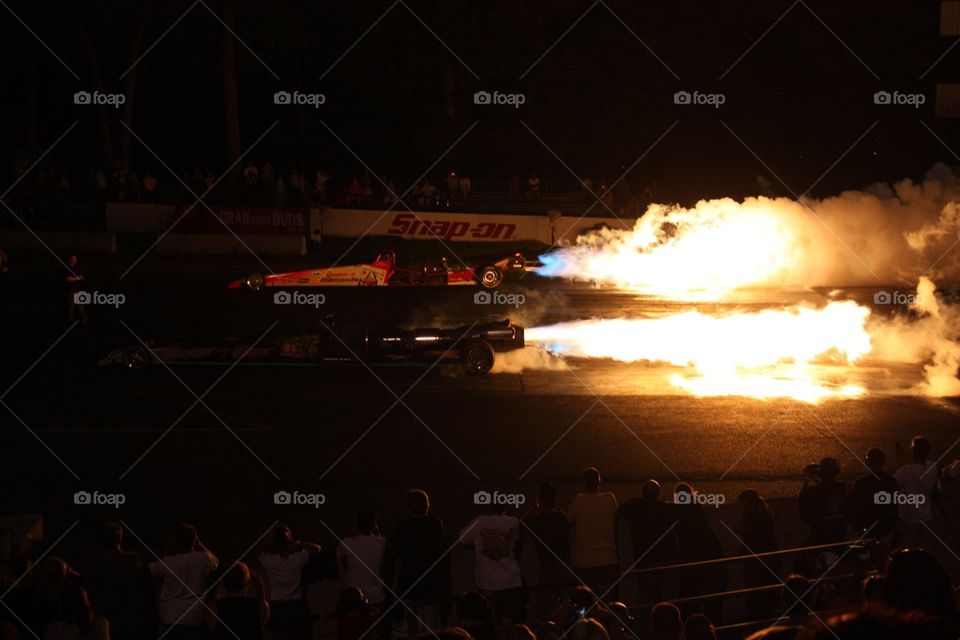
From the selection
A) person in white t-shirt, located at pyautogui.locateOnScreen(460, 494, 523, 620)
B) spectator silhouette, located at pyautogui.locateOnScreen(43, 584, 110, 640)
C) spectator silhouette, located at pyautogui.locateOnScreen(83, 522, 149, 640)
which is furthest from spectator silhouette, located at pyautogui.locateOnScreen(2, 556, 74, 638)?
person in white t-shirt, located at pyautogui.locateOnScreen(460, 494, 523, 620)

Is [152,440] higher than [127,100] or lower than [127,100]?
lower

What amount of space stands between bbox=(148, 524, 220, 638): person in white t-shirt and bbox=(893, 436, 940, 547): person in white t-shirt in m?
5.70

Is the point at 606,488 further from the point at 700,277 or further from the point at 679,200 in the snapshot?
the point at 679,200

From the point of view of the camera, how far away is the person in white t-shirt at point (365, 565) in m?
7.27

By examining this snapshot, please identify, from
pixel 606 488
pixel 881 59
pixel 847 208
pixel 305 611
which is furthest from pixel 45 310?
pixel 881 59

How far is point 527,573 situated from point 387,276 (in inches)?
597

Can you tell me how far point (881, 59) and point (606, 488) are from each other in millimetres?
37543

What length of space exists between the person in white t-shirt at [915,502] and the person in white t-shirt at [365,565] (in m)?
4.48

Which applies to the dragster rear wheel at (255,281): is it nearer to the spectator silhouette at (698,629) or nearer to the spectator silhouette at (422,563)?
the spectator silhouette at (422,563)

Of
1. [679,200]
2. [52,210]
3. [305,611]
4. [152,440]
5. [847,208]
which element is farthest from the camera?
[679,200]

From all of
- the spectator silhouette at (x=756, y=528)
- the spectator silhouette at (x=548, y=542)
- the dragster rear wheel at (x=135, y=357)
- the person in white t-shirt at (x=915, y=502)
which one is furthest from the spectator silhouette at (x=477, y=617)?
the dragster rear wheel at (x=135, y=357)

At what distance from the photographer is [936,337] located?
60.3 feet

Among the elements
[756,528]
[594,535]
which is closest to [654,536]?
[594,535]

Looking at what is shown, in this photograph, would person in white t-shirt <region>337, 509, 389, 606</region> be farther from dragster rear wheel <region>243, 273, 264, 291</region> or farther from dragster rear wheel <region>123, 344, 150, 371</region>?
dragster rear wheel <region>243, 273, 264, 291</region>
